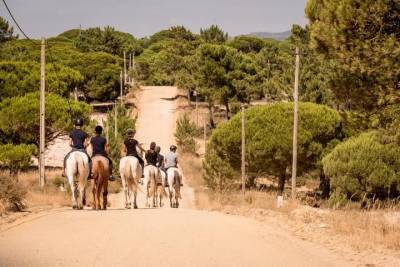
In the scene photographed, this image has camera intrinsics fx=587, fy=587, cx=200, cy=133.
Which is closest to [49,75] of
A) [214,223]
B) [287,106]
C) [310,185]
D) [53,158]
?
[53,158]

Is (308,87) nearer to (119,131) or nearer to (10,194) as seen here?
(119,131)

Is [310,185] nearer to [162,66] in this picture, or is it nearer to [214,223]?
[214,223]

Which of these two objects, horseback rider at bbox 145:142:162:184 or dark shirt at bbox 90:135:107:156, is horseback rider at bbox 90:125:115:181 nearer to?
dark shirt at bbox 90:135:107:156

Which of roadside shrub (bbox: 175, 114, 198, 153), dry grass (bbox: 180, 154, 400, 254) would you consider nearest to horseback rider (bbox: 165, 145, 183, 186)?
dry grass (bbox: 180, 154, 400, 254)

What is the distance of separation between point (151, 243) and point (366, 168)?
25466 mm

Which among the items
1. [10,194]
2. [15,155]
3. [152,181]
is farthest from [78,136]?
[15,155]

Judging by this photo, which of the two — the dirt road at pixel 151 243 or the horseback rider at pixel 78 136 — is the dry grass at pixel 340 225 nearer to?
the dirt road at pixel 151 243

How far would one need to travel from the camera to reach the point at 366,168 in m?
32.6

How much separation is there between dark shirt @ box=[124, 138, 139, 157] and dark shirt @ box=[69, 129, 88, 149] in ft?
6.79

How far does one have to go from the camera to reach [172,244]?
30.1 feet

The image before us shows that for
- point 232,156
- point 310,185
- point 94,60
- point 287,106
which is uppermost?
point 94,60

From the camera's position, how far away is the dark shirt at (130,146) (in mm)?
17775

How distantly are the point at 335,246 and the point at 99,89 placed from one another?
7323cm

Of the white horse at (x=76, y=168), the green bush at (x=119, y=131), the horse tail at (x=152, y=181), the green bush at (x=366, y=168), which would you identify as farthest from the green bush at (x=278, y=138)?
the white horse at (x=76, y=168)
